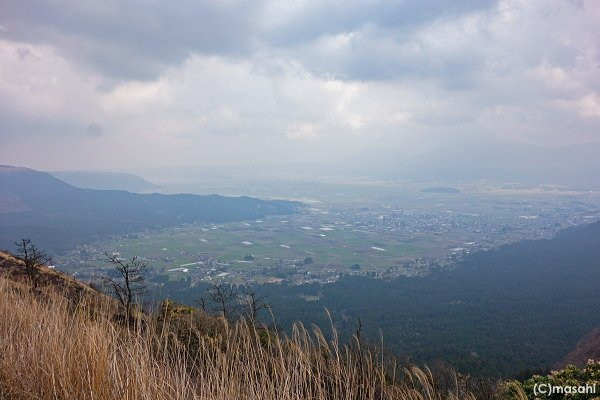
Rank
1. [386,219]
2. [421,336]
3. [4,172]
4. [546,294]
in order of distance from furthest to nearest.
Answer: [4,172]
[386,219]
[546,294]
[421,336]

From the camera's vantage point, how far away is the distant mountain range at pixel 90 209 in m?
108

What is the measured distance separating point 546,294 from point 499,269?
16566 millimetres

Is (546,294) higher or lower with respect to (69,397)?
lower

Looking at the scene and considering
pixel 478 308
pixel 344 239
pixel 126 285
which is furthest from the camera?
pixel 344 239

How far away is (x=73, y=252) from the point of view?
255 feet

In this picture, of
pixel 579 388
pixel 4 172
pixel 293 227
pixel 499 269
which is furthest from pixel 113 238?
pixel 4 172

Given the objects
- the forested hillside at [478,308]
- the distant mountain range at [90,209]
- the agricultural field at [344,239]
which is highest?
the distant mountain range at [90,209]

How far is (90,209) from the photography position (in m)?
146

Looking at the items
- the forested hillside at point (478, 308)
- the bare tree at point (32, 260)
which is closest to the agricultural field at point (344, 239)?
the forested hillside at point (478, 308)

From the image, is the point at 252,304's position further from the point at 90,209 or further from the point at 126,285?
the point at 90,209

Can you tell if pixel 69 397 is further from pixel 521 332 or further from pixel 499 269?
pixel 499 269

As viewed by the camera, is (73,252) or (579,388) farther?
(73,252)

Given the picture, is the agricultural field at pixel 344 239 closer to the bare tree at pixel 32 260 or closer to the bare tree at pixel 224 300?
the bare tree at pixel 224 300

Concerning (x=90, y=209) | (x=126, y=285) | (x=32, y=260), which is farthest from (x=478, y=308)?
(x=90, y=209)
